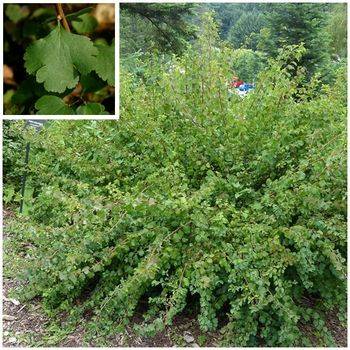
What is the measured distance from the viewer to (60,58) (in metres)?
2.53

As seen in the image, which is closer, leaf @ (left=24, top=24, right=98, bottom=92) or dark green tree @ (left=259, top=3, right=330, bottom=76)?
leaf @ (left=24, top=24, right=98, bottom=92)

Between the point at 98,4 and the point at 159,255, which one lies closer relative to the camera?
the point at 98,4

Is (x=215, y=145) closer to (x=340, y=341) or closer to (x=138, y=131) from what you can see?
(x=138, y=131)

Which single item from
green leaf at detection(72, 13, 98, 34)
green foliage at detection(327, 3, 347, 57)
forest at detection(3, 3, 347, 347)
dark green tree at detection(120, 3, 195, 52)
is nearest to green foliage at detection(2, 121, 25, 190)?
forest at detection(3, 3, 347, 347)

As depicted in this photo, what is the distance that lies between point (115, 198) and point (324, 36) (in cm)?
1199

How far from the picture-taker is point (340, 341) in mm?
3867

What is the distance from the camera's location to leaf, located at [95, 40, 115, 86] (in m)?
2.56

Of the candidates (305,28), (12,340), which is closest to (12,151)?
(12,340)

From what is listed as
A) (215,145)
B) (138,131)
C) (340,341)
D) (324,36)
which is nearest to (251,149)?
(215,145)

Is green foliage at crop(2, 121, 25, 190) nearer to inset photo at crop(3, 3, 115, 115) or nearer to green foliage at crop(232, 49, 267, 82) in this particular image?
green foliage at crop(232, 49, 267, 82)

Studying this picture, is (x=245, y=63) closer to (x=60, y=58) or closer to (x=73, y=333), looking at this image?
(x=73, y=333)

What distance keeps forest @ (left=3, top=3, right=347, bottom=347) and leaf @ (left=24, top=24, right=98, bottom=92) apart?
3.49 feet

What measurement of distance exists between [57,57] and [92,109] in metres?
0.29

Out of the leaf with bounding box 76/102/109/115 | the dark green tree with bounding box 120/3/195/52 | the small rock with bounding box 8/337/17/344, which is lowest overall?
the small rock with bounding box 8/337/17/344
